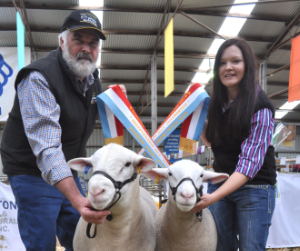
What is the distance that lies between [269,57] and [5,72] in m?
9.93

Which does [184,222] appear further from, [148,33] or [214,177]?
[148,33]

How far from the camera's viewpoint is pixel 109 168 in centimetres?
157

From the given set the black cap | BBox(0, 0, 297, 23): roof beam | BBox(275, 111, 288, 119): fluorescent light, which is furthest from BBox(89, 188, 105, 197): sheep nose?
BBox(275, 111, 288, 119): fluorescent light

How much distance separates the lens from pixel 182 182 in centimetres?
175

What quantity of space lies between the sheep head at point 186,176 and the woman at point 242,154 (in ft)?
0.28

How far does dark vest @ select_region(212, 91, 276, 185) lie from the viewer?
6.19 ft

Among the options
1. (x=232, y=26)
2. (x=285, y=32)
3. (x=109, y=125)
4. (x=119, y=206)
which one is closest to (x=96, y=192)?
(x=119, y=206)

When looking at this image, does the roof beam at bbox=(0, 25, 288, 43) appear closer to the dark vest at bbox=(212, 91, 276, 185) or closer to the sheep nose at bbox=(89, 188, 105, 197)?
the dark vest at bbox=(212, 91, 276, 185)

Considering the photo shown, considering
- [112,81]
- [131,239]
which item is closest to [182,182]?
[131,239]

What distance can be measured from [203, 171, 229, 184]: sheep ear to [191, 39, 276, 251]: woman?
0.25 ft

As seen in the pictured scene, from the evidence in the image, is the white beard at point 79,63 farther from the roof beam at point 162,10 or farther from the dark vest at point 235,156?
the roof beam at point 162,10

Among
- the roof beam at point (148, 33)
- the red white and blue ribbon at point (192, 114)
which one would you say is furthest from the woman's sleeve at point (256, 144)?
the roof beam at point (148, 33)

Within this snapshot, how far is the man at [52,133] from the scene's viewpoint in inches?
61.0

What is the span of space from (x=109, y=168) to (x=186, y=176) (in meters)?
0.55
